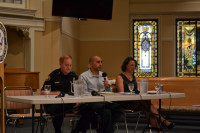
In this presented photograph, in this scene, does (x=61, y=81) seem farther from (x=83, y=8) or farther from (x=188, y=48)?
(x=188, y=48)

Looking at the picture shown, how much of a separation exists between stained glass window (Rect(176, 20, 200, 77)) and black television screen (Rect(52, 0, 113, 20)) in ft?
10.8

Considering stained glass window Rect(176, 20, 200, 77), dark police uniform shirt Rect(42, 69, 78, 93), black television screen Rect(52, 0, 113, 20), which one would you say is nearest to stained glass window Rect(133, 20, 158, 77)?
stained glass window Rect(176, 20, 200, 77)

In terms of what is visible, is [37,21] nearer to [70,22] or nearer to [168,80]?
[70,22]

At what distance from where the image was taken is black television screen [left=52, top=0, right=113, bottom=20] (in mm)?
8492

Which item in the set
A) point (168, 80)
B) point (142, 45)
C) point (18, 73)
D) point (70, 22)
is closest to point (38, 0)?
point (70, 22)

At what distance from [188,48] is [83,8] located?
4.33m

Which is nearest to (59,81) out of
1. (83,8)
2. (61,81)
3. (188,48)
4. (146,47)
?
(61,81)

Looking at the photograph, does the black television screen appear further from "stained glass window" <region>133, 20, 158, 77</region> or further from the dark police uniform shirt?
the dark police uniform shirt

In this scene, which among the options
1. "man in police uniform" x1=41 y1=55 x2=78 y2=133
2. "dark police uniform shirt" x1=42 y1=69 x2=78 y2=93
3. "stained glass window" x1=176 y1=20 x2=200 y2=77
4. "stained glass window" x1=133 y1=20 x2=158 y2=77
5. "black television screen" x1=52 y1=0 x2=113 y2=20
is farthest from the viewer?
"stained glass window" x1=133 y1=20 x2=158 y2=77

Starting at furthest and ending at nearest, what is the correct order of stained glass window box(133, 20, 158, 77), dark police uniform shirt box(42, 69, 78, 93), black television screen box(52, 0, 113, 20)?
stained glass window box(133, 20, 158, 77) → black television screen box(52, 0, 113, 20) → dark police uniform shirt box(42, 69, 78, 93)

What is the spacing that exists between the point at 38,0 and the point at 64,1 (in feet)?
2.02

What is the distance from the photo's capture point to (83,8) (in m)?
9.06

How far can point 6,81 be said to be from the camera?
6293 millimetres

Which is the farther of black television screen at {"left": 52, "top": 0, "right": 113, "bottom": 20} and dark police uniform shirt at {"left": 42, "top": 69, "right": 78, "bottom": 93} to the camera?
black television screen at {"left": 52, "top": 0, "right": 113, "bottom": 20}
